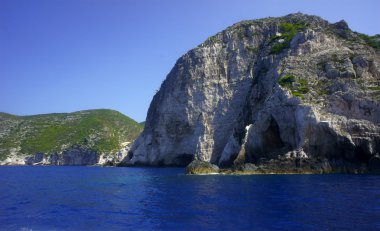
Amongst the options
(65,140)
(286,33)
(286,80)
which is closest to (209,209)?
(286,80)

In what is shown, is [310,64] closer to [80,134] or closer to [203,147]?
[203,147]

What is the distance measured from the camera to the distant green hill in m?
158

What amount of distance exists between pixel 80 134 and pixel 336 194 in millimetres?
146437

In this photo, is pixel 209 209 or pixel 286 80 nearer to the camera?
pixel 209 209

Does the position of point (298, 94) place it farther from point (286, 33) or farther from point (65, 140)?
point (65, 140)

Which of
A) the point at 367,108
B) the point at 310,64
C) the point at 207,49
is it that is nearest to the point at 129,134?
the point at 207,49

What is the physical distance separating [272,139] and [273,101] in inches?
252

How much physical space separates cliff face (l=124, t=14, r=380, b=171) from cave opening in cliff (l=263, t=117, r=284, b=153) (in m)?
0.16

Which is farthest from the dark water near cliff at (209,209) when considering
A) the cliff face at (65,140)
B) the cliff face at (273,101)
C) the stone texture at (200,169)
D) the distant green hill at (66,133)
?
the distant green hill at (66,133)

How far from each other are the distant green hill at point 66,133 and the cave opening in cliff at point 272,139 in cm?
9806

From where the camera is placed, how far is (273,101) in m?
62.2

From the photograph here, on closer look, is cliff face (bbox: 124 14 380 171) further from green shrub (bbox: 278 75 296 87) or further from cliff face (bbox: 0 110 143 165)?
cliff face (bbox: 0 110 143 165)

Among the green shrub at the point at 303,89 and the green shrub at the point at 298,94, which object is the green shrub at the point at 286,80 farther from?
the green shrub at the point at 298,94

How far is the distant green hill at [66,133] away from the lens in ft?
518
